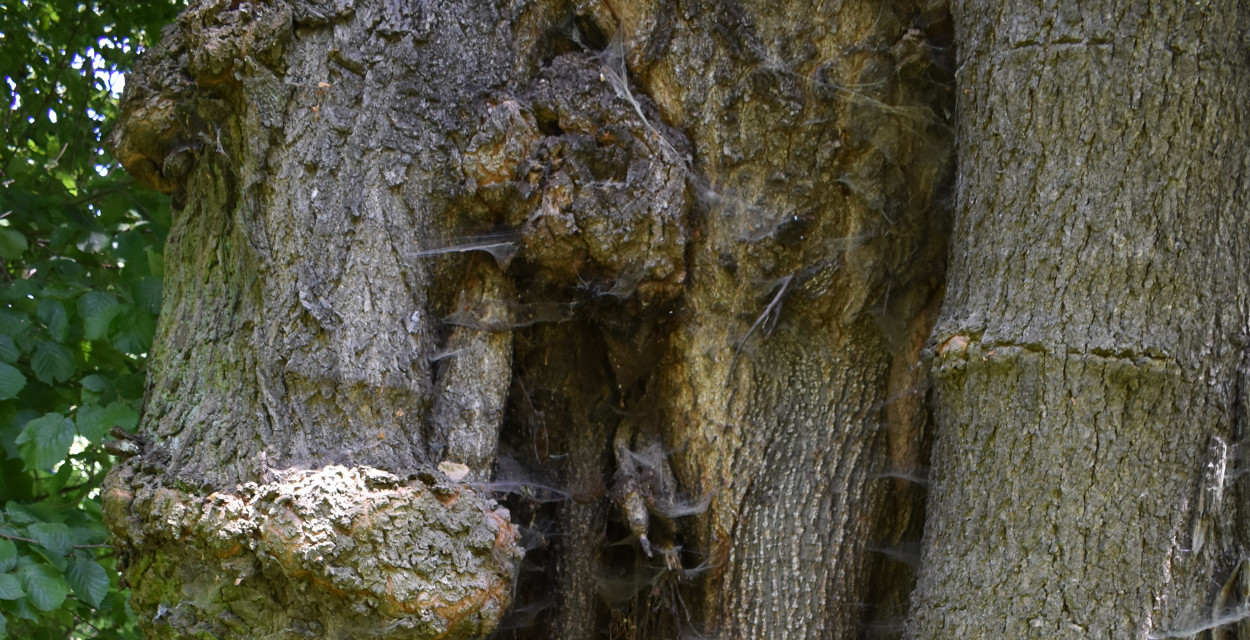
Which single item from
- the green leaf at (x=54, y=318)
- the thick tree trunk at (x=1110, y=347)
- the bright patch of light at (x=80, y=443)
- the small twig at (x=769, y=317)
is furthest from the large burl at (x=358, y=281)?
the bright patch of light at (x=80, y=443)

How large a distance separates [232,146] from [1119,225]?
6.38ft

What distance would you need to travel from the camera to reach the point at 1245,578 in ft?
5.74

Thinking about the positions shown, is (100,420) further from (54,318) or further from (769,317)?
(769,317)

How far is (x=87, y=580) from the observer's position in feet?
9.37

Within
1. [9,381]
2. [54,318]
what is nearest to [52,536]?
[9,381]

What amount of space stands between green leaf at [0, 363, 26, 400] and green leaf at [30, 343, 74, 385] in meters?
0.24

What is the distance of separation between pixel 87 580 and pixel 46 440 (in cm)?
43

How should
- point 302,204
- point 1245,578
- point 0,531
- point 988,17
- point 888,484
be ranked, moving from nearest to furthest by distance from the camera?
point 1245,578
point 988,17
point 302,204
point 888,484
point 0,531

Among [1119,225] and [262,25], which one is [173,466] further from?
[1119,225]

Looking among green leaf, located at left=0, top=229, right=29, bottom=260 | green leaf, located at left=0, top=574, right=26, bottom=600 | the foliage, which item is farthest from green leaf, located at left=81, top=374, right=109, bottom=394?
green leaf, located at left=0, top=574, right=26, bottom=600

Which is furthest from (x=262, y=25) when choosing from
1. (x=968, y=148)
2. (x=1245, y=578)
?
(x=1245, y=578)

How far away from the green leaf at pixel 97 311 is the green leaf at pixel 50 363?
0.44 ft

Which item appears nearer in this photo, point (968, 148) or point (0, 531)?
point (968, 148)

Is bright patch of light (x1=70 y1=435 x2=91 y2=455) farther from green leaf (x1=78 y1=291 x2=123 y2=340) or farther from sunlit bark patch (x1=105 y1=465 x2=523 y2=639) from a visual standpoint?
sunlit bark patch (x1=105 y1=465 x2=523 y2=639)
